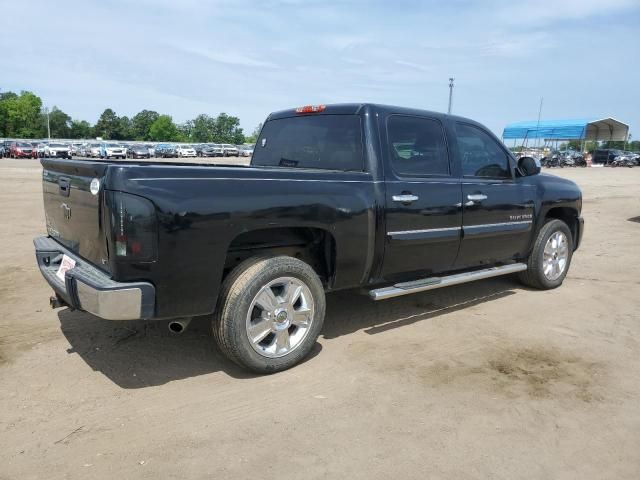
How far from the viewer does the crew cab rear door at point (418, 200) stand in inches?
164

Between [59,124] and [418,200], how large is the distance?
13219 cm

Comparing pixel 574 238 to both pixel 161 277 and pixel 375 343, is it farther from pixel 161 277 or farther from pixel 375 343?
pixel 161 277

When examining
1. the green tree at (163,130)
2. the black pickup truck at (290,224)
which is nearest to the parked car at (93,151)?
the black pickup truck at (290,224)

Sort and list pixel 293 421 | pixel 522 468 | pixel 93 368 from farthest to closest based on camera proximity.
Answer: pixel 93 368, pixel 293 421, pixel 522 468

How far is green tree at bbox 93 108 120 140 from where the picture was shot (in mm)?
122062

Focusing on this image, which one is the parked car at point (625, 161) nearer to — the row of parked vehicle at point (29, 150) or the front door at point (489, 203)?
the row of parked vehicle at point (29, 150)

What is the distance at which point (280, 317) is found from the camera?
143 inches

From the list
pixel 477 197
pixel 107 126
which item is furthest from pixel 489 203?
pixel 107 126

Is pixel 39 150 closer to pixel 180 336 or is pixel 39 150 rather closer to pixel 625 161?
pixel 180 336

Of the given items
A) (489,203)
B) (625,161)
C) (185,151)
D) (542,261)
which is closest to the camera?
(489,203)

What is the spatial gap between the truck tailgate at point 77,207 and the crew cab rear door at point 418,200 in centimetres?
205

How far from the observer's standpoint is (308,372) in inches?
146

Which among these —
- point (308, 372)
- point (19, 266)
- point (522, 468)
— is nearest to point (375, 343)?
point (308, 372)

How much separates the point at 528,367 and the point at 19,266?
5.69m
